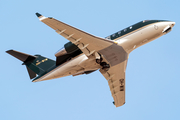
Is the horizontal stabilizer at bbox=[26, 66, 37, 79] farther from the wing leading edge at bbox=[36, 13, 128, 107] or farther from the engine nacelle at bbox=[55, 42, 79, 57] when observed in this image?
the wing leading edge at bbox=[36, 13, 128, 107]

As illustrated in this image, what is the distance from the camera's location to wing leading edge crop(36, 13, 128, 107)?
91.0 ft

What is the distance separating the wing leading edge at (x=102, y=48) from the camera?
27.8 meters

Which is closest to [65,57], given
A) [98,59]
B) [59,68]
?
[59,68]

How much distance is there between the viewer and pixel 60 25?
27.4 m

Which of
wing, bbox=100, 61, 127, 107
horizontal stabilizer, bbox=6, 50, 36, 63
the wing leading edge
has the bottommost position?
wing, bbox=100, 61, 127, 107

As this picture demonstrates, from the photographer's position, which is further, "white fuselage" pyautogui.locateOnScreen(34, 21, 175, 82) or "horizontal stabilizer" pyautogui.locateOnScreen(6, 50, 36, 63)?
"horizontal stabilizer" pyautogui.locateOnScreen(6, 50, 36, 63)

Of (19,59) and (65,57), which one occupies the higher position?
(19,59)

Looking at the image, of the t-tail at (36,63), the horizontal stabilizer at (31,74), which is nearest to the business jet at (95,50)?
the t-tail at (36,63)

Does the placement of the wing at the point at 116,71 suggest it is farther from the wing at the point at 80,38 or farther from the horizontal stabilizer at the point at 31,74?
the horizontal stabilizer at the point at 31,74

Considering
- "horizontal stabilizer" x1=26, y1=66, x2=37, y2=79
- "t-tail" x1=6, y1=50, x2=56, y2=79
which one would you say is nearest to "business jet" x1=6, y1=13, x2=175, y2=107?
"t-tail" x1=6, y1=50, x2=56, y2=79

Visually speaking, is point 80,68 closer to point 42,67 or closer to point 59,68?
point 59,68

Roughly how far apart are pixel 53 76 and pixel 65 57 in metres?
3.36

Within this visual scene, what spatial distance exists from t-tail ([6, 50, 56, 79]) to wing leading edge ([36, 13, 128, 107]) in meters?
7.41

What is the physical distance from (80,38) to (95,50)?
285cm
